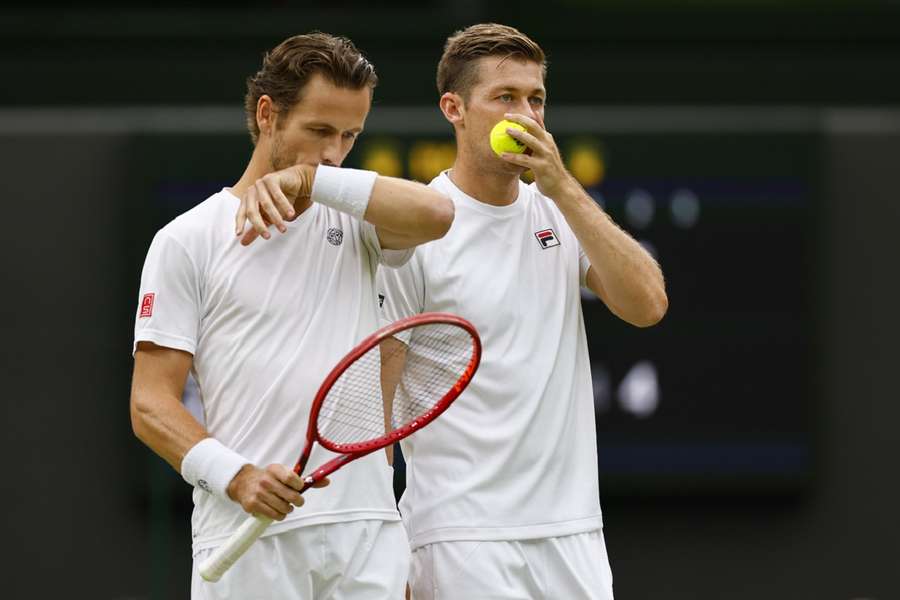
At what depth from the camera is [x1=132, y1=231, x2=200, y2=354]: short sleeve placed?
13.5 ft

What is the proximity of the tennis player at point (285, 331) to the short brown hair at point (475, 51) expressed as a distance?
64 cm

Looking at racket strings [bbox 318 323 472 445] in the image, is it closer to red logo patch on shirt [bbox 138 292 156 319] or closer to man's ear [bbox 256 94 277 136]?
red logo patch on shirt [bbox 138 292 156 319]

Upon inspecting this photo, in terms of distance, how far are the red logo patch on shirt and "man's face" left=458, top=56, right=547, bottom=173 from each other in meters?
1.05

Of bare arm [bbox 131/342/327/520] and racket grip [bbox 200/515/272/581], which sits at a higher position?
bare arm [bbox 131/342/327/520]

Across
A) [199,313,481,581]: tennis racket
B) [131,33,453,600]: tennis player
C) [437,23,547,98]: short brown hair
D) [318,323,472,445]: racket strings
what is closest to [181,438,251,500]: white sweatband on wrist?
[131,33,453,600]: tennis player

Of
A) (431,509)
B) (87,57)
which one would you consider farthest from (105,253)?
(431,509)

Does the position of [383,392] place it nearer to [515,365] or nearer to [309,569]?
[515,365]

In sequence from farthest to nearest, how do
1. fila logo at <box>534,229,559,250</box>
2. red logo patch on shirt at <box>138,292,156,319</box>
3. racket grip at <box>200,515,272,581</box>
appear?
1. fila logo at <box>534,229,559,250</box>
2. red logo patch on shirt at <box>138,292,156,319</box>
3. racket grip at <box>200,515,272,581</box>

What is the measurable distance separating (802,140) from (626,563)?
2.12 metres

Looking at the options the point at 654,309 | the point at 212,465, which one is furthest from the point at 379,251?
the point at 654,309

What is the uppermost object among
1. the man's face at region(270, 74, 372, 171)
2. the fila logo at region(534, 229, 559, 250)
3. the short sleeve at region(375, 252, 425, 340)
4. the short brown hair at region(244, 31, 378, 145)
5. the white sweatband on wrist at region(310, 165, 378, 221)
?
the short brown hair at region(244, 31, 378, 145)

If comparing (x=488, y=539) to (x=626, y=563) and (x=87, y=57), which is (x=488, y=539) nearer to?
(x=626, y=563)

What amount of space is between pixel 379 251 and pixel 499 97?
2.26ft

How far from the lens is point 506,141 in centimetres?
462
